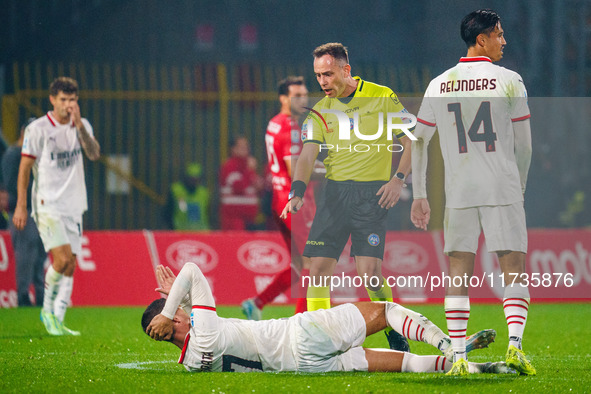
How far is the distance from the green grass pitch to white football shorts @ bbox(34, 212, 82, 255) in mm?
909

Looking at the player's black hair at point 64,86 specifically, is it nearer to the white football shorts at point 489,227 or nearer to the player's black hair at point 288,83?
the player's black hair at point 288,83

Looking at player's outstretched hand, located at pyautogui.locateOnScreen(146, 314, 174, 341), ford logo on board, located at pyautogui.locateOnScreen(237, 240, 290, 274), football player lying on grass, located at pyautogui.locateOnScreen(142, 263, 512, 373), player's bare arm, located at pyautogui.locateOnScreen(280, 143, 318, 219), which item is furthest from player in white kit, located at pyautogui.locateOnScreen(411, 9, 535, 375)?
ford logo on board, located at pyautogui.locateOnScreen(237, 240, 290, 274)

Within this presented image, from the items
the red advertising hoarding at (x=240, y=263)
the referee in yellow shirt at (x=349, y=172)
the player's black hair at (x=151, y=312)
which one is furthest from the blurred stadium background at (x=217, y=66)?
the player's black hair at (x=151, y=312)

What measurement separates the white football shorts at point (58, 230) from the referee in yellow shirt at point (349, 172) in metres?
3.42

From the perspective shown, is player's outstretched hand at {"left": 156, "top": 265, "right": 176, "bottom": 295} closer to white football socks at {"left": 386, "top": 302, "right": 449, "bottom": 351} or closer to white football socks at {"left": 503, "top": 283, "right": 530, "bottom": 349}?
white football socks at {"left": 386, "top": 302, "right": 449, "bottom": 351}

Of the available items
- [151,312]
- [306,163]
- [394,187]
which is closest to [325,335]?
[151,312]

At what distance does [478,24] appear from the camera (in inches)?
259

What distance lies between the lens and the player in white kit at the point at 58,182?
33.0ft

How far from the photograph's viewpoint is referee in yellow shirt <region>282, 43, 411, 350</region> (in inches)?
299

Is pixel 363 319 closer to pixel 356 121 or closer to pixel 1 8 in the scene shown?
pixel 356 121

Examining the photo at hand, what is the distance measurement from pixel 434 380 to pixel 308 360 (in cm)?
85

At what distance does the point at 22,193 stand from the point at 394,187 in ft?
14.2

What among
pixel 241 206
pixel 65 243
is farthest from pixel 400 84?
pixel 65 243

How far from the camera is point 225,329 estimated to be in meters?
6.50
